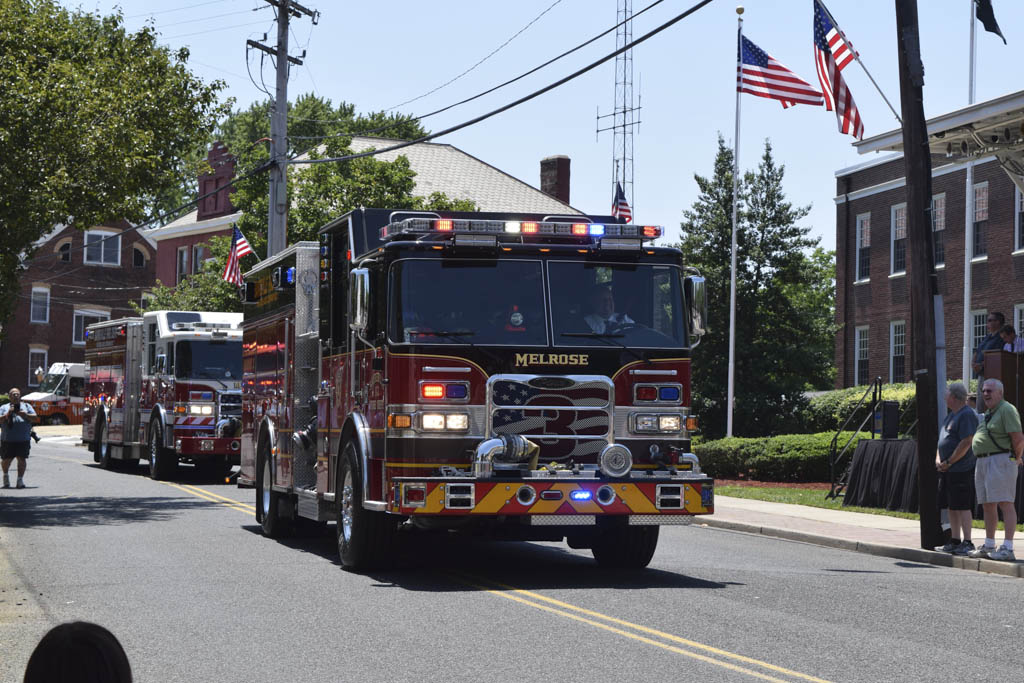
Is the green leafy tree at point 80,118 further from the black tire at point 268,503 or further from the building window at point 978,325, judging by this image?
the building window at point 978,325

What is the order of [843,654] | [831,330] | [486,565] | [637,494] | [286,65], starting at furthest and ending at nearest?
[831,330], [286,65], [486,565], [637,494], [843,654]

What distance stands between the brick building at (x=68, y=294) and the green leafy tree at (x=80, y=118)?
162 ft

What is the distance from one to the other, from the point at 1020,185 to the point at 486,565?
487 inches

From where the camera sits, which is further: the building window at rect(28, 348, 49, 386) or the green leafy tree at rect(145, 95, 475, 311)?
the building window at rect(28, 348, 49, 386)

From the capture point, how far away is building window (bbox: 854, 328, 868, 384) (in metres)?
42.7

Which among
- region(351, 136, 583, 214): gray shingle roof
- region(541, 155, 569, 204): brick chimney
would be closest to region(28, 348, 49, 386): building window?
region(351, 136, 583, 214): gray shingle roof

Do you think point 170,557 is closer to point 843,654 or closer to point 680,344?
point 680,344

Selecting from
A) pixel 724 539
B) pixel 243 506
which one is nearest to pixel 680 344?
pixel 724 539

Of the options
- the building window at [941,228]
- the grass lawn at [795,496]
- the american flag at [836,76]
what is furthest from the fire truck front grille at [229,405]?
the building window at [941,228]

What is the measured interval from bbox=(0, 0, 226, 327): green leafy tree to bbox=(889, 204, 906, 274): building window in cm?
2383

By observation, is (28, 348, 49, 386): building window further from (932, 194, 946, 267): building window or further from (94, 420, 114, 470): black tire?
(932, 194, 946, 267): building window

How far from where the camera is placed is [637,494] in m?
12.3

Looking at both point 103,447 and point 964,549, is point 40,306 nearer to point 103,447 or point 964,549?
point 103,447

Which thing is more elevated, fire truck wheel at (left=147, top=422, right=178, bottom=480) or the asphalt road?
fire truck wheel at (left=147, top=422, right=178, bottom=480)
